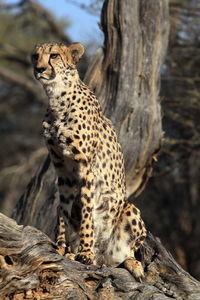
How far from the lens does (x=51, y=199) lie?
7.81 m

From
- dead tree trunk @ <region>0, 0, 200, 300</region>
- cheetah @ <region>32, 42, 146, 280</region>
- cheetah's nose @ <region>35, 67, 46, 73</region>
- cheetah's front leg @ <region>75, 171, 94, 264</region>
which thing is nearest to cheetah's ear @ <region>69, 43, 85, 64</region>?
cheetah @ <region>32, 42, 146, 280</region>

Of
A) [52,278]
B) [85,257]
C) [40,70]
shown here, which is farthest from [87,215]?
[40,70]

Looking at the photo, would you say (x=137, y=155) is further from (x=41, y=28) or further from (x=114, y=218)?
(x=41, y=28)

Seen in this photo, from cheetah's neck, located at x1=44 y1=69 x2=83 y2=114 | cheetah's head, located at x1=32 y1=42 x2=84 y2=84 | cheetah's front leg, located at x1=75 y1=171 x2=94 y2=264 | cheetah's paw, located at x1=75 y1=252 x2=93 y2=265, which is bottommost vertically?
cheetah's paw, located at x1=75 y1=252 x2=93 y2=265

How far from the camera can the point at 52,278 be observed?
5.04 m

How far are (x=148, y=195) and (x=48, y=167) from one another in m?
5.78

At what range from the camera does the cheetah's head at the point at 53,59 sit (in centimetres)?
562

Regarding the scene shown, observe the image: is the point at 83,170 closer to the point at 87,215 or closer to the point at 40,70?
the point at 87,215

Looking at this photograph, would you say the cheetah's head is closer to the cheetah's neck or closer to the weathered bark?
the cheetah's neck

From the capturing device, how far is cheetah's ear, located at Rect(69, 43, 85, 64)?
5.81 metres

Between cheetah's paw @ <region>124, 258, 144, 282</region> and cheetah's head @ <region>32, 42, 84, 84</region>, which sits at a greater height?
cheetah's head @ <region>32, 42, 84, 84</region>

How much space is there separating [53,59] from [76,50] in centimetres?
23

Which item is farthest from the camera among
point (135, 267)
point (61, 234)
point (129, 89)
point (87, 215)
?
point (129, 89)

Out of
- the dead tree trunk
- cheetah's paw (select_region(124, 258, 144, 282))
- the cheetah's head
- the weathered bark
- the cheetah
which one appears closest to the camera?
the weathered bark
